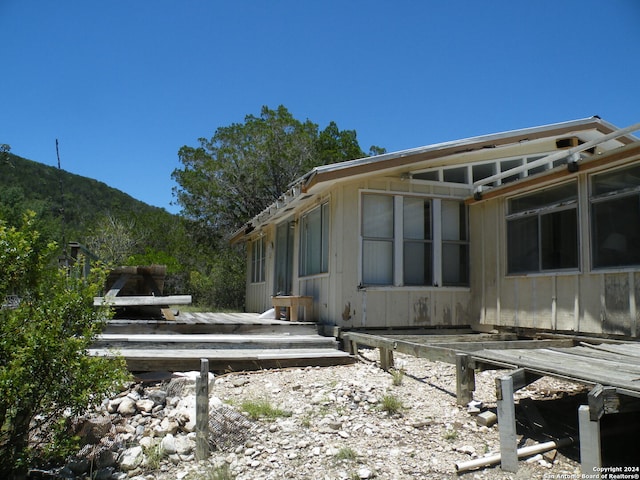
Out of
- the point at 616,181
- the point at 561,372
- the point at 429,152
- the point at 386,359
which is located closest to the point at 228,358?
the point at 386,359

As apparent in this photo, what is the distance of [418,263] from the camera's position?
28.1ft

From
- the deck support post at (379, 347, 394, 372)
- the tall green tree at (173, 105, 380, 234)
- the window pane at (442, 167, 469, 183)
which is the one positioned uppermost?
the tall green tree at (173, 105, 380, 234)

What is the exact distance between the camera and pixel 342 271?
8.05 metres

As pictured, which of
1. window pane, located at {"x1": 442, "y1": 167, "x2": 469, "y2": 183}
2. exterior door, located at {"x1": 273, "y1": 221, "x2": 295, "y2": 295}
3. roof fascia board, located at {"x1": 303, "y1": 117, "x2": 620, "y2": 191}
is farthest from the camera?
exterior door, located at {"x1": 273, "y1": 221, "x2": 295, "y2": 295}

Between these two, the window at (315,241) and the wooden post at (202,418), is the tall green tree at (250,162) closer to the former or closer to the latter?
the window at (315,241)

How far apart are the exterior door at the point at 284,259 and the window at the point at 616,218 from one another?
613 centimetres

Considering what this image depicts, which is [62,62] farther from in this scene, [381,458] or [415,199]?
[381,458]

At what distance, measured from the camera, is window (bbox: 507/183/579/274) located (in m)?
7.07

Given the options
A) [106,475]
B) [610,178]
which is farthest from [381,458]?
[610,178]

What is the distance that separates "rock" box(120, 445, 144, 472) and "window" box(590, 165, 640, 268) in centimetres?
593

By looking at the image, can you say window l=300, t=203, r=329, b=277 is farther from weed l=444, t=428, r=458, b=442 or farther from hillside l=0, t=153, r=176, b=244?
hillside l=0, t=153, r=176, b=244

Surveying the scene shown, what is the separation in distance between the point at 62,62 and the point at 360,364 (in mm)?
14180

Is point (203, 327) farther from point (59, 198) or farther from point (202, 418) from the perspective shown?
point (59, 198)

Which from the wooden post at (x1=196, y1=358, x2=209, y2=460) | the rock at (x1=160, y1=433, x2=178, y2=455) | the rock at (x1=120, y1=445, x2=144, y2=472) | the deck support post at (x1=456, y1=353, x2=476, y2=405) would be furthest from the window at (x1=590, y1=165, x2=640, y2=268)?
the rock at (x1=120, y1=445, x2=144, y2=472)
